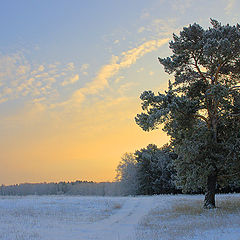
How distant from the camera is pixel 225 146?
25.8m

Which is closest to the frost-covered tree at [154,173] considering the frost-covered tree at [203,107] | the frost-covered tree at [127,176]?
the frost-covered tree at [127,176]

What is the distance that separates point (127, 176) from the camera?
70.3m

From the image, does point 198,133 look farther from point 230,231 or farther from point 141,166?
point 141,166

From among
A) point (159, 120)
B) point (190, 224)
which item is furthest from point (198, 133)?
point (190, 224)

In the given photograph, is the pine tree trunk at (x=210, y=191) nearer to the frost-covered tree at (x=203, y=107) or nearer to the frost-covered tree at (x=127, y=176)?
the frost-covered tree at (x=203, y=107)

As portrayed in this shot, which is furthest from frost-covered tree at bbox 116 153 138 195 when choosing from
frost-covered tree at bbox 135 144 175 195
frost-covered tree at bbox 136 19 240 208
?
frost-covered tree at bbox 136 19 240 208

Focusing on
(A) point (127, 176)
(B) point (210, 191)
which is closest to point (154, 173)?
(A) point (127, 176)

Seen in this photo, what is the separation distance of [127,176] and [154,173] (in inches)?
282

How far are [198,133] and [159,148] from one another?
4731 cm

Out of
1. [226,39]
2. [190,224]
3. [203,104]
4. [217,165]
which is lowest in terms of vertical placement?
[190,224]

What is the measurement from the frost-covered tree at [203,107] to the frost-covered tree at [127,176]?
41800 mm

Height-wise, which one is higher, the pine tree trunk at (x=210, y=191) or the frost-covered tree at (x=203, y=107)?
the frost-covered tree at (x=203, y=107)

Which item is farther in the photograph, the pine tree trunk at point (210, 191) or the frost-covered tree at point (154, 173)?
the frost-covered tree at point (154, 173)

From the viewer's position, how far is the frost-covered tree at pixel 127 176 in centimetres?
6912
